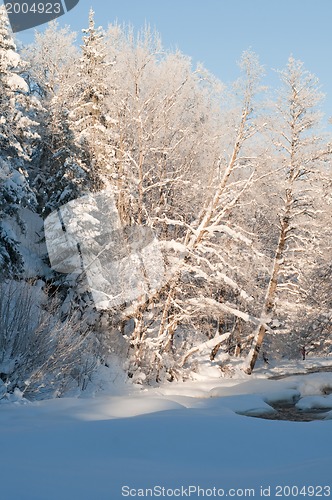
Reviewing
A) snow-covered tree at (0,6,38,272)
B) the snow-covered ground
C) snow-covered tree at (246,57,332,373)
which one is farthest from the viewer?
snow-covered tree at (246,57,332,373)

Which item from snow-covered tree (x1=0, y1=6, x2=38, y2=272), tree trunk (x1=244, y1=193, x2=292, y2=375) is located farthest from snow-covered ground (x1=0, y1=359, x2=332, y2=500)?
tree trunk (x1=244, y1=193, x2=292, y2=375)

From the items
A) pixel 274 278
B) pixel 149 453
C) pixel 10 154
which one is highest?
pixel 10 154

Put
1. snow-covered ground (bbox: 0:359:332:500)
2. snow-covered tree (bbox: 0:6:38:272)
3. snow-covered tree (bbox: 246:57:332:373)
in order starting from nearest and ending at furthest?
snow-covered ground (bbox: 0:359:332:500) < snow-covered tree (bbox: 0:6:38:272) < snow-covered tree (bbox: 246:57:332:373)

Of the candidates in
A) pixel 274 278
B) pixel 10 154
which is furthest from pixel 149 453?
pixel 274 278

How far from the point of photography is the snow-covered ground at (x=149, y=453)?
373cm

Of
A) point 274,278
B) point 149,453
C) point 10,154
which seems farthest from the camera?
point 274,278

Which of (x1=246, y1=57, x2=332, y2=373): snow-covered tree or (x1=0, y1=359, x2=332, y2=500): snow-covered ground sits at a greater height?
(x1=246, y1=57, x2=332, y2=373): snow-covered tree

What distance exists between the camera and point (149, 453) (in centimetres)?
504

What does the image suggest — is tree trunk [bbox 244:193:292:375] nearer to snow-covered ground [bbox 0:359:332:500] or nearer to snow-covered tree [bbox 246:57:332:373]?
snow-covered tree [bbox 246:57:332:373]

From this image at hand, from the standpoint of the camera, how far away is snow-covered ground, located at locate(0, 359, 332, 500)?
12.2ft

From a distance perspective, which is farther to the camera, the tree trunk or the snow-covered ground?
the tree trunk

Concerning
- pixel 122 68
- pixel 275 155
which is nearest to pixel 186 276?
pixel 275 155

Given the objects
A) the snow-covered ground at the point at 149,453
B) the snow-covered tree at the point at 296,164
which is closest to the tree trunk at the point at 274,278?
the snow-covered tree at the point at 296,164

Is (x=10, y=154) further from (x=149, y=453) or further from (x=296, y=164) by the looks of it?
(x=149, y=453)
